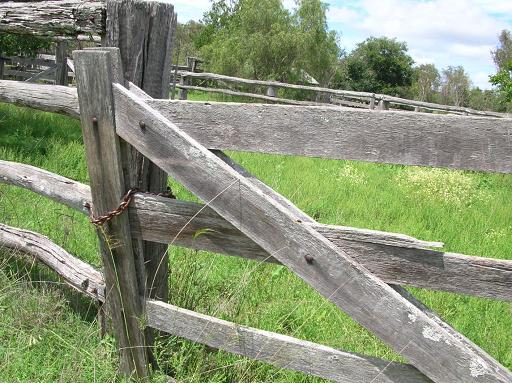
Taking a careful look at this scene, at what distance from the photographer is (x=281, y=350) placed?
2303 millimetres

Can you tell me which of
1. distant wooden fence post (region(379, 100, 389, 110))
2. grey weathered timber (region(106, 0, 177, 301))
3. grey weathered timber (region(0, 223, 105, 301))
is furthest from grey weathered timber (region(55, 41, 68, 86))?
grey weathered timber (region(106, 0, 177, 301))

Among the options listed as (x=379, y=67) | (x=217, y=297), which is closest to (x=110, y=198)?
(x=217, y=297)

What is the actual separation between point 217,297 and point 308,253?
46.2 inches

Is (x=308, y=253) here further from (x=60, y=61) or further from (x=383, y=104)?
(x=383, y=104)

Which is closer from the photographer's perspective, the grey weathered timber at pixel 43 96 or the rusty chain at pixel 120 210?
the rusty chain at pixel 120 210

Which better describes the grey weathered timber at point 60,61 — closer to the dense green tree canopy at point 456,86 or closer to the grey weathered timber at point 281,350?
the grey weathered timber at point 281,350

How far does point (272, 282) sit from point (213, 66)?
33.0m

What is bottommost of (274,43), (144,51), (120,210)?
(120,210)

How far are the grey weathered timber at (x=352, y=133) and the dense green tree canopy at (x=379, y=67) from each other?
5999cm

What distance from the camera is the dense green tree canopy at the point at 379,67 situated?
201 feet

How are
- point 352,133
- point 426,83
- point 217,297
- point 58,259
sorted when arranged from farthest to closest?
point 426,83
point 58,259
point 217,297
point 352,133

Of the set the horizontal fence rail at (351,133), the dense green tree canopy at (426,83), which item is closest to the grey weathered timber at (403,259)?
the horizontal fence rail at (351,133)

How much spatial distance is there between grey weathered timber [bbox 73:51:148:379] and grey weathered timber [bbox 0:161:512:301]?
0.11 m

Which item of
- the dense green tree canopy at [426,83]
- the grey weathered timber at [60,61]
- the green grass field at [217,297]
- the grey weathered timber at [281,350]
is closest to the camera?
the grey weathered timber at [281,350]
